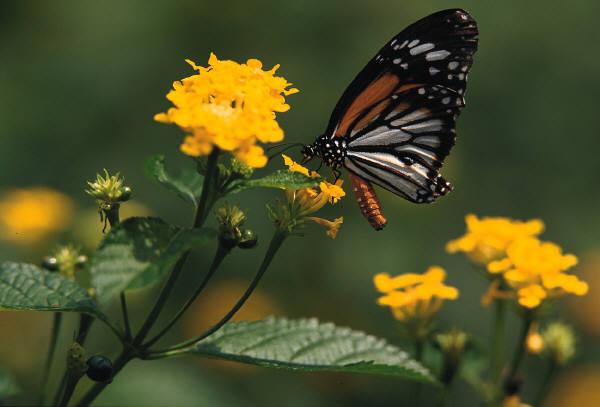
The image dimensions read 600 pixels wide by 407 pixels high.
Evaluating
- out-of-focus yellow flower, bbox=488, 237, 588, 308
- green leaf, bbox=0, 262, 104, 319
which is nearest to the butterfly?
out-of-focus yellow flower, bbox=488, 237, 588, 308

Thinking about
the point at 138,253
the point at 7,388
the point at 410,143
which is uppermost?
the point at 410,143

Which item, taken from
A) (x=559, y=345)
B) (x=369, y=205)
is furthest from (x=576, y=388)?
(x=369, y=205)

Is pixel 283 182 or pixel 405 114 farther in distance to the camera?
pixel 405 114

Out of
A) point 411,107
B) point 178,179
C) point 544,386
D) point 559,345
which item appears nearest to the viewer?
point 178,179

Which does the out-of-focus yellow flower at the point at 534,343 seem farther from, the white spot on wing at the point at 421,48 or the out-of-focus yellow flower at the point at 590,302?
the out-of-focus yellow flower at the point at 590,302

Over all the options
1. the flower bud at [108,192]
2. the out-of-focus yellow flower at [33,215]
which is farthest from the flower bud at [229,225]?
the out-of-focus yellow flower at [33,215]

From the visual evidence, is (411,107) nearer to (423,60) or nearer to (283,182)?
(423,60)
